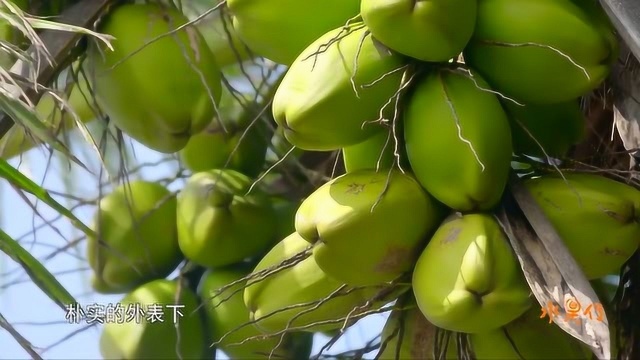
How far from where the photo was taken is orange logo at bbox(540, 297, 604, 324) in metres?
0.63

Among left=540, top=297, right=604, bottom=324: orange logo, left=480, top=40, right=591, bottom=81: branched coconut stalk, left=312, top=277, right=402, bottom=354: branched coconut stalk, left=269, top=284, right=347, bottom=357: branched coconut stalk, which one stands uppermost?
left=480, top=40, right=591, bottom=81: branched coconut stalk

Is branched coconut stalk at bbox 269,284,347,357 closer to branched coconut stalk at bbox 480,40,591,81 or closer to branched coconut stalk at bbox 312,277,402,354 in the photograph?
branched coconut stalk at bbox 312,277,402,354

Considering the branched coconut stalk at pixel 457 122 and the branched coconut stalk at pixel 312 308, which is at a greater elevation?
the branched coconut stalk at pixel 457 122

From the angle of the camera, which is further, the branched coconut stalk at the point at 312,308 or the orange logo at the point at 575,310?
the branched coconut stalk at the point at 312,308

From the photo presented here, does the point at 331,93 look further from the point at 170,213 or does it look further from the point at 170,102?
the point at 170,213

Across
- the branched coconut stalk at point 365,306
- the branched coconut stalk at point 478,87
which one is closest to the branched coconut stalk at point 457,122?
the branched coconut stalk at point 478,87

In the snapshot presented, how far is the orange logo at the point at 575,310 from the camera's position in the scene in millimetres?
630

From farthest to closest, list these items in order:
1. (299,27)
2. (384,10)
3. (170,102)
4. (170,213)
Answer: (170,213) < (170,102) < (299,27) < (384,10)

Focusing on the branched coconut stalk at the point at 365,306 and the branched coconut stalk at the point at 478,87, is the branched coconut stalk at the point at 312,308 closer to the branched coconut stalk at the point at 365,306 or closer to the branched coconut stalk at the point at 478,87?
the branched coconut stalk at the point at 365,306

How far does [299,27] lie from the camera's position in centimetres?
A: 81

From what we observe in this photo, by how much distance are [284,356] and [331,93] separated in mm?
372

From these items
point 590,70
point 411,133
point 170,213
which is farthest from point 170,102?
point 590,70

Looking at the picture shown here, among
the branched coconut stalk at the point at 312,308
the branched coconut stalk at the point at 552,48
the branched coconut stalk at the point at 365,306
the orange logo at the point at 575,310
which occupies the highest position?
the branched coconut stalk at the point at 552,48

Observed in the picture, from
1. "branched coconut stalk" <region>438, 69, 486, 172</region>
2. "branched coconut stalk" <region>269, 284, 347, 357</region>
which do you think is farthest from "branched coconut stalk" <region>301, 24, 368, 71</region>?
"branched coconut stalk" <region>269, 284, 347, 357</region>
